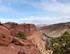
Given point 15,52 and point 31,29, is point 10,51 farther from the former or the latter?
point 31,29

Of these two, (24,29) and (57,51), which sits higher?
(24,29)

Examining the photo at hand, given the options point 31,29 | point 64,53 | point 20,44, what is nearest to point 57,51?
point 64,53

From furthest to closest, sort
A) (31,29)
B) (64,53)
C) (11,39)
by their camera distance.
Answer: (31,29)
(64,53)
(11,39)

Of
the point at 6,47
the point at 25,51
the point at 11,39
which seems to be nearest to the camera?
the point at 25,51

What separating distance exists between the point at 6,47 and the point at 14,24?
111ft

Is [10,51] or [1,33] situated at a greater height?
[1,33]

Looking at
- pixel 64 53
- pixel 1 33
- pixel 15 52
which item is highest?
pixel 1 33

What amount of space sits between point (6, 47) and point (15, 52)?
6.95ft

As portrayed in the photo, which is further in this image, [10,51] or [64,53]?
[64,53]

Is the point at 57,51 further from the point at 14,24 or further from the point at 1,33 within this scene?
the point at 1,33

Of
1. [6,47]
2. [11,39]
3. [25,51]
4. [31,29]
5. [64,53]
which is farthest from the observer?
[31,29]

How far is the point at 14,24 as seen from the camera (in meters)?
59.2

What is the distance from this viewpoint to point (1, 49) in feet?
79.8

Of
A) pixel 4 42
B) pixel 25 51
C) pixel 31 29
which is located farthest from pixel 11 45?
pixel 31 29
